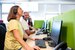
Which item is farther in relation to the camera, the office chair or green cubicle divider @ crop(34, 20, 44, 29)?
green cubicle divider @ crop(34, 20, 44, 29)

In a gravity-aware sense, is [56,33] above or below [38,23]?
below

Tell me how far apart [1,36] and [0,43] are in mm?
98

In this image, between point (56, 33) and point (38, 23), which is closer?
point (56, 33)

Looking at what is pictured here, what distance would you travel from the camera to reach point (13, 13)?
6.49 feet

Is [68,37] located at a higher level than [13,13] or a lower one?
lower

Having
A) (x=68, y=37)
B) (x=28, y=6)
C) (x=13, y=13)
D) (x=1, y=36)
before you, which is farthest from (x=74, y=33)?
(x=28, y=6)

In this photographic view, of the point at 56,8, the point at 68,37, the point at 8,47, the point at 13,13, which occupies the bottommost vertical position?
the point at 8,47

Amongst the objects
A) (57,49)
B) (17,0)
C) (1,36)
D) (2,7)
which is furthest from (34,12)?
(57,49)

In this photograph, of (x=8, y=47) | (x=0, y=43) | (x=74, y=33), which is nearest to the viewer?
(x=74, y=33)

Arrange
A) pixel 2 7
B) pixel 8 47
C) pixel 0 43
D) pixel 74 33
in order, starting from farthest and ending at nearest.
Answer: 1. pixel 2 7
2. pixel 0 43
3. pixel 8 47
4. pixel 74 33

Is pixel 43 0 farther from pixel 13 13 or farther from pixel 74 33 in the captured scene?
pixel 74 33

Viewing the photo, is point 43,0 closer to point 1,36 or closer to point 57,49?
point 1,36

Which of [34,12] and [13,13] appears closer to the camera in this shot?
[13,13]

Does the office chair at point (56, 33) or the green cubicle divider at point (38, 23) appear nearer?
the office chair at point (56, 33)
